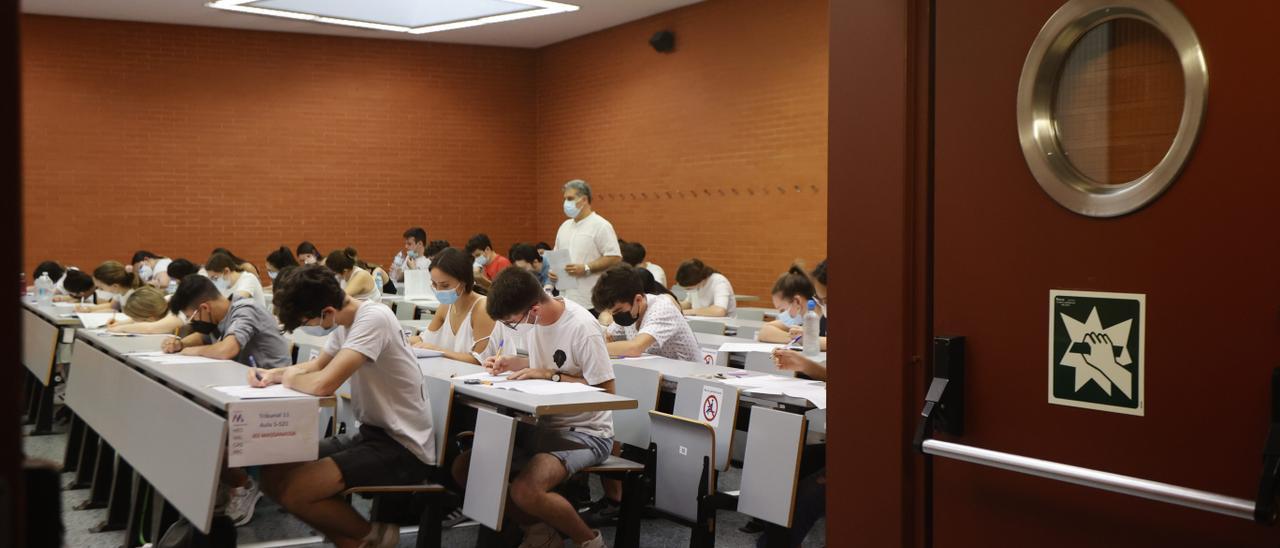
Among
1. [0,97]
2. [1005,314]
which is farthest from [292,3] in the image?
[0,97]

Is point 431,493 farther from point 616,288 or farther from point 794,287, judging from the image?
point 794,287

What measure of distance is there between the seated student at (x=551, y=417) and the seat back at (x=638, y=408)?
0.21 metres

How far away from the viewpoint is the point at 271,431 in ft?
12.1

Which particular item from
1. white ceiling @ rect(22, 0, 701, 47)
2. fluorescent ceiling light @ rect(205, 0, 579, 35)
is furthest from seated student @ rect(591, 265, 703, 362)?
white ceiling @ rect(22, 0, 701, 47)

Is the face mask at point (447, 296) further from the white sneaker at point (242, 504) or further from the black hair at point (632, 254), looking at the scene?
the black hair at point (632, 254)

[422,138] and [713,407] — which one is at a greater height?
[422,138]

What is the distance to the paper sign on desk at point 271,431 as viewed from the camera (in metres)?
3.59

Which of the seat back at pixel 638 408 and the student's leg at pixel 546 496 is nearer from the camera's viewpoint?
the student's leg at pixel 546 496

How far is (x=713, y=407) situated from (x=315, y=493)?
1548 mm

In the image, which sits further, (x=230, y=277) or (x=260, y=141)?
(x=260, y=141)

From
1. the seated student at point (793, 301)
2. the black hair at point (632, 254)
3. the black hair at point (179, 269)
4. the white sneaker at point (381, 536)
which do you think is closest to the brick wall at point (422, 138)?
the black hair at point (632, 254)

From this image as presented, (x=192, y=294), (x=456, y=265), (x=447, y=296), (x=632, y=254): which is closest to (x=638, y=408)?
(x=456, y=265)

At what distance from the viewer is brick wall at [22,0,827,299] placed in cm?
1166

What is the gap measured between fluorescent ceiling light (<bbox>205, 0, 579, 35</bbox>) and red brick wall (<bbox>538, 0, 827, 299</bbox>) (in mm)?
1936
